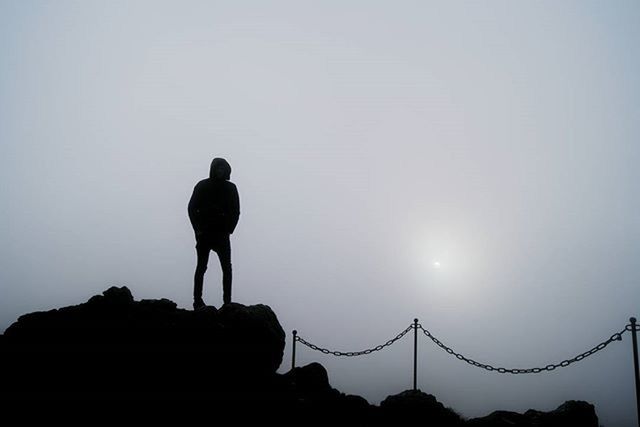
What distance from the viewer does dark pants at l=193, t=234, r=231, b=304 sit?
7.81m

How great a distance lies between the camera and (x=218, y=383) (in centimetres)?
562

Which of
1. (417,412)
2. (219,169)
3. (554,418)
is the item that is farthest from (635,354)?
(219,169)

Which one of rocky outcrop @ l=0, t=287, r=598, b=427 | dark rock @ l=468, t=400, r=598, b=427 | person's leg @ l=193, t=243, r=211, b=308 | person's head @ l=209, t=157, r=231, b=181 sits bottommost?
dark rock @ l=468, t=400, r=598, b=427

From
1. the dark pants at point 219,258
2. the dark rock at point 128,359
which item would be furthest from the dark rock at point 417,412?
the dark pants at point 219,258

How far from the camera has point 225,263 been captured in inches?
312

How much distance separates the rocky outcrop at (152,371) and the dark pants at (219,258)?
83 centimetres

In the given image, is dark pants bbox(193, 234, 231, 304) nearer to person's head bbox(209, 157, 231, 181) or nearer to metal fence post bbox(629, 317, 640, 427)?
person's head bbox(209, 157, 231, 181)

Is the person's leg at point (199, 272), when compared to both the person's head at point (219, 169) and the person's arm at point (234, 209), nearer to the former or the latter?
the person's arm at point (234, 209)

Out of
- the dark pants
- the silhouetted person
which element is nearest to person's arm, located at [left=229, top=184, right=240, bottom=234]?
the silhouetted person

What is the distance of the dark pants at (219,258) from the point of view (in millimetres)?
7812

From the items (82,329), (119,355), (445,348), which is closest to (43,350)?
(82,329)

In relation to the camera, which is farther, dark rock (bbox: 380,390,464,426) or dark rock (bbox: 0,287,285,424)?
dark rock (bbox: 380,390,464,426)

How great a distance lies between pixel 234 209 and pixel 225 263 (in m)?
1.05

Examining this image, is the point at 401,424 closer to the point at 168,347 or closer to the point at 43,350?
the point at 168,347
